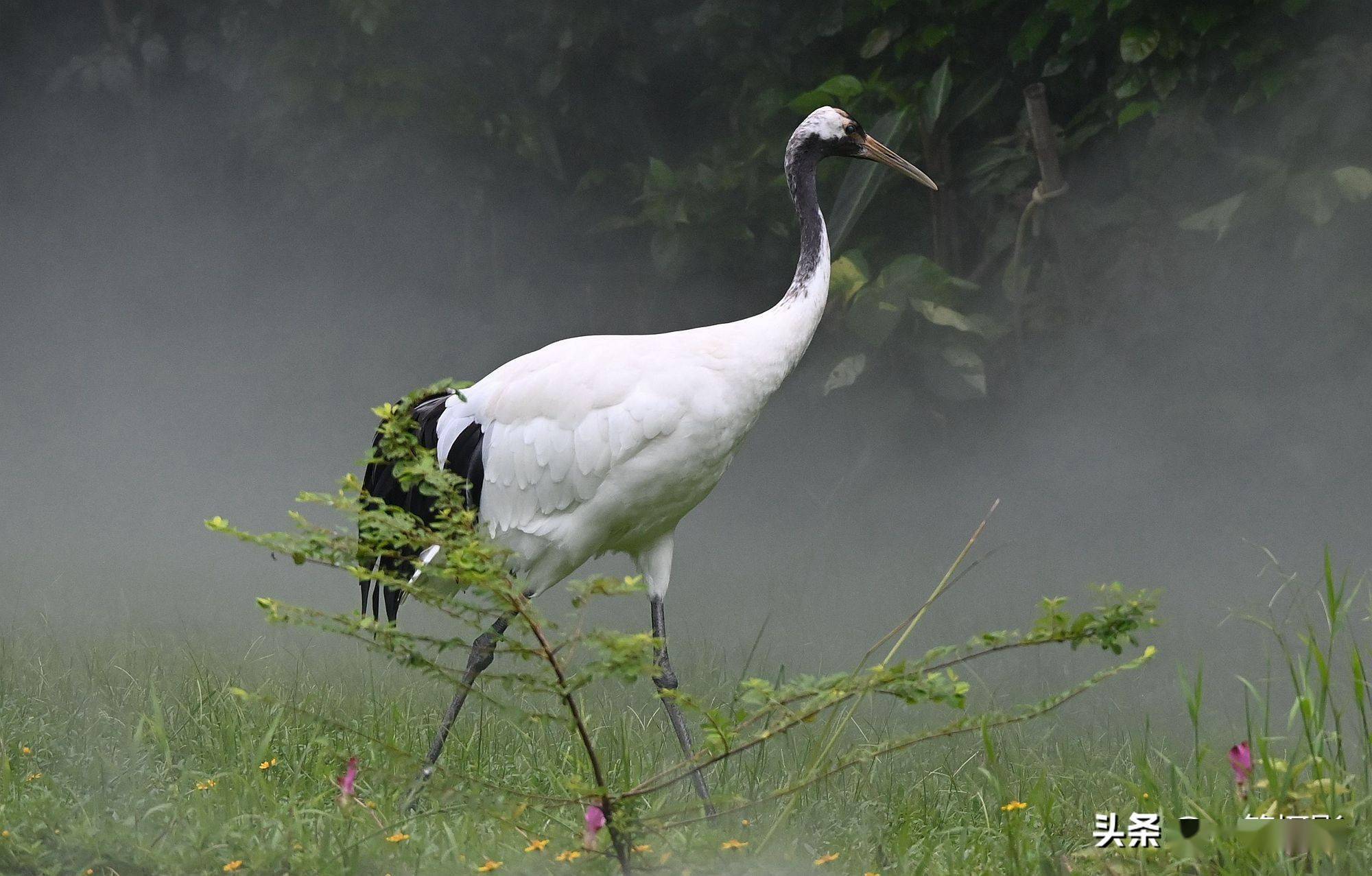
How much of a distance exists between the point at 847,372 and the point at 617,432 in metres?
1.38

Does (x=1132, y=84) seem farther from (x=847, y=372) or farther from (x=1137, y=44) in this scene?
(x=847, y=372)

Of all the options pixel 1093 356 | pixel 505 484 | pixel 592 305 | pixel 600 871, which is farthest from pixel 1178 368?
pixel 600 871

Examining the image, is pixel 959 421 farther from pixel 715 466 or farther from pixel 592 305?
pixel 715 466

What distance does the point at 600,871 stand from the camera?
1.59m

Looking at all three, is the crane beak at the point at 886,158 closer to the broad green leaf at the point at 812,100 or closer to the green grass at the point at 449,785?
the broad green leaf at the point at 812,100

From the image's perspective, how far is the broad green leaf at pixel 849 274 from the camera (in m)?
3.64

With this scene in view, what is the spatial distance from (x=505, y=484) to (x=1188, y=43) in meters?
2.05

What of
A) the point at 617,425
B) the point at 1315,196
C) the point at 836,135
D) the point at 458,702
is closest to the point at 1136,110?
the point at 1315,196

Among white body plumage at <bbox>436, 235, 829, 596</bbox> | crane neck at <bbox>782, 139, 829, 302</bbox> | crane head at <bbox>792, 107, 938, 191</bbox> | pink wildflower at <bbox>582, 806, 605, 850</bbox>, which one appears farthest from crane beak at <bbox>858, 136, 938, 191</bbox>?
pink wildflower at <bbox>582, 806, 605, 850</bbox>

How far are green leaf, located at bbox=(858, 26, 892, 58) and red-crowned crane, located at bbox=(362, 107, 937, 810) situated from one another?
1.20m

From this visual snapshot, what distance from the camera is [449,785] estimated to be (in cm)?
164

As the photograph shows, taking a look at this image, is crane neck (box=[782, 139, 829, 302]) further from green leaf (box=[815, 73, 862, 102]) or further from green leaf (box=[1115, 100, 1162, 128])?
green leaf (box=[1115, 100, 1162, 128])

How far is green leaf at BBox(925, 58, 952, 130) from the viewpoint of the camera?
3.66 metres

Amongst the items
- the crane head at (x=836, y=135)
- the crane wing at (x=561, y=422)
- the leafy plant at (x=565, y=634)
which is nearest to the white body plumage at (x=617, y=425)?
the crane wing at (x=561, y=422)
